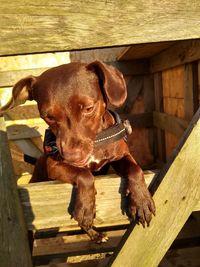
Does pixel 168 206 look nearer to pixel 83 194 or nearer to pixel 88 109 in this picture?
pixel 83 194

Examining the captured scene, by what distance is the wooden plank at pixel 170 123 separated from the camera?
4.51 m

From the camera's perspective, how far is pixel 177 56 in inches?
174

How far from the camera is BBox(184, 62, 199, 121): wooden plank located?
3979 millimetres

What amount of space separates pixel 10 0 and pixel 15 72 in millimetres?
3525

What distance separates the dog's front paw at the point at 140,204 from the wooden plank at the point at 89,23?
2.86 ft

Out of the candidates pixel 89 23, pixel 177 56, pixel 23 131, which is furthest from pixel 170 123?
→ pixel 89 23

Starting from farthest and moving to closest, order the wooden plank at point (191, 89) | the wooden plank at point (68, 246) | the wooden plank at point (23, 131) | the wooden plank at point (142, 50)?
the wooden plank at point (23, 131), the wooden plank at point (142, 50), the wooden plank at point (191, 89), the wooden plank at point (68, 246)

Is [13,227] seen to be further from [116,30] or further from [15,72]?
[15,72]

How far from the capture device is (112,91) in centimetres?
246

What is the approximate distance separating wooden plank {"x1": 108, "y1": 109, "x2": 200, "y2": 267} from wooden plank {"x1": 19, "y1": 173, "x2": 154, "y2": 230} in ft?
0.75

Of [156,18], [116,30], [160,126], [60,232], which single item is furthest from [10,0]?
[160,126]

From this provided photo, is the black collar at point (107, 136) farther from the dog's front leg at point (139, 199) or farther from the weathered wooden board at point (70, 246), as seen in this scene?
the weathered wooden board at point (70, 246)

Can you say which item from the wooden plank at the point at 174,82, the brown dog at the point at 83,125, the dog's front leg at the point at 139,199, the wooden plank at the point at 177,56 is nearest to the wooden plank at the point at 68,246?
the brown dog at the point at 83,125

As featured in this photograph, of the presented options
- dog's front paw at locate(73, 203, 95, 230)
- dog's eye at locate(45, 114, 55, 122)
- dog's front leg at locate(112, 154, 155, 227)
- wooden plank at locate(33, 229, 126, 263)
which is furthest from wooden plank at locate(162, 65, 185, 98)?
dog's front paw at locate(73, 203, 95, 230)
